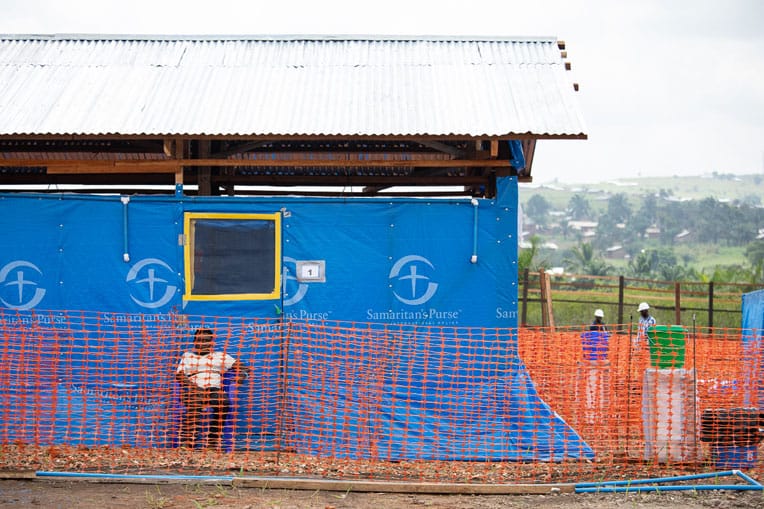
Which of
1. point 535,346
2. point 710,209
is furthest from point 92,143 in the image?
point 710,209

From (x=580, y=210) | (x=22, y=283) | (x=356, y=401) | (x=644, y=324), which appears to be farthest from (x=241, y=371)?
(x=580, y=210)

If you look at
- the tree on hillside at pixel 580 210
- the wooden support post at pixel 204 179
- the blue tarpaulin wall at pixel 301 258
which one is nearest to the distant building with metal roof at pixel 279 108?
the wooden support post at pixel 204 179

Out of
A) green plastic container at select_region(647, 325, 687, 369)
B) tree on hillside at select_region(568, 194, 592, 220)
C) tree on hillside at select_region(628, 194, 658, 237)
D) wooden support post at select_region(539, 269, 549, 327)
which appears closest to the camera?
green plastic container at select_region(647, 325, 687, 369)

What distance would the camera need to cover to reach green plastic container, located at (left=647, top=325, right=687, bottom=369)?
10.9 meters

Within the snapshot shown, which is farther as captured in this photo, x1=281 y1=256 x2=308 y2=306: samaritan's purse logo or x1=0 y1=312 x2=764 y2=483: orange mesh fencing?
x1=281 y1=256 x2=308 y2=306: samaritan's purse logo

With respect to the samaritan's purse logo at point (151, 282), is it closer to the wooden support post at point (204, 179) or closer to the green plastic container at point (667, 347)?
the wooden support post at point (204, 179)

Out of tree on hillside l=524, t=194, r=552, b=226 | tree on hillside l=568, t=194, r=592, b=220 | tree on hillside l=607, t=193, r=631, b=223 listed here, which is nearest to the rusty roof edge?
tree on hillside l=607, t=193, r=631, b=223

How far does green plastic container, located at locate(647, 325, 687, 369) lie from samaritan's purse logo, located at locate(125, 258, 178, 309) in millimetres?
5503

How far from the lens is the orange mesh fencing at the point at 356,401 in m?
10.8

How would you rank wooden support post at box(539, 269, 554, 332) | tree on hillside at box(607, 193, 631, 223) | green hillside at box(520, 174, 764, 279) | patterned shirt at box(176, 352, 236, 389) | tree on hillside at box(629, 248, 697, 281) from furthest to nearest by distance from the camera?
tree on hillside at box(607, 193, 631, 223)
green hillside at box(520, 174, 764, 279)
tree on hillside at box(629, 248, 697, 281)
wooden support post at box(539, 269, 554, 332)
patterned shirt at box(176, 352, 236, 389)

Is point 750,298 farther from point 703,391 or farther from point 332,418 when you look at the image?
point 332,418

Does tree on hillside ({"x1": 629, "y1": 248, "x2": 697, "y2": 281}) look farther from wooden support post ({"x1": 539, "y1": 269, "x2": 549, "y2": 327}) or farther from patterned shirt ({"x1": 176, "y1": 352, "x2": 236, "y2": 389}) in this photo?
patterned shirt ({"x1": 176, "y1": 352, "x2": 236, "y2": 389})

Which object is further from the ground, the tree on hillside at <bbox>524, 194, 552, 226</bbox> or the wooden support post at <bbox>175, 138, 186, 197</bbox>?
the tree on hillside at <bbox>524, 194, 552, 226</bbox>

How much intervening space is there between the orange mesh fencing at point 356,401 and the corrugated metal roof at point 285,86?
2305 mm
